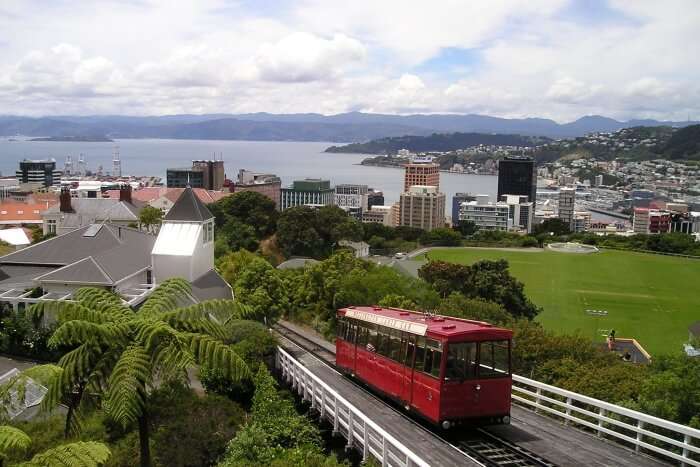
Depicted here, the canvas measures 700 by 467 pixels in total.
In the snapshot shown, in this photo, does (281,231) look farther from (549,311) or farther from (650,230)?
(650,230)

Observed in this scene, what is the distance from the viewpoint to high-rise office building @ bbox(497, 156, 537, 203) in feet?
612

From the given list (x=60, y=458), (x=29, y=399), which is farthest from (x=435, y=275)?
(x=60, y=458)

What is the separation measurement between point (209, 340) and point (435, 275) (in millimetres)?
30448

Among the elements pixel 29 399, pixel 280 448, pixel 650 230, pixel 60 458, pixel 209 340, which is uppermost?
pixel 209 340

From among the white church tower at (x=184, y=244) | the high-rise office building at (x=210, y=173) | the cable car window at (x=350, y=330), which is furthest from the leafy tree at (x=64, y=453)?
the high-rise office building at (x=210, y=173)

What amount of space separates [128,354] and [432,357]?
16.7ft

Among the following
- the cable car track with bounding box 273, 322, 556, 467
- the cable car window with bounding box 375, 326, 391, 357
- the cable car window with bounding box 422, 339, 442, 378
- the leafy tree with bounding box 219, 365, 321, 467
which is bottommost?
the leafy tree with bounding box 219, 365, 321, 467

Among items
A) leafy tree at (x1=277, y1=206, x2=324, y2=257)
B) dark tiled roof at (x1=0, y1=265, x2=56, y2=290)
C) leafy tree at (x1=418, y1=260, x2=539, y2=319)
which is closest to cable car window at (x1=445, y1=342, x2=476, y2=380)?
dark tiled roof at (x1=0, y1=265, x2=56, y2=290)

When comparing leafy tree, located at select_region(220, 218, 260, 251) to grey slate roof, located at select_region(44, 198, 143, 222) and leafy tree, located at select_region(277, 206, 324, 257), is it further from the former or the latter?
grey slate roof, located at select_region(44, 198, 143, 222)

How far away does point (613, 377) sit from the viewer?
15227 millimetres

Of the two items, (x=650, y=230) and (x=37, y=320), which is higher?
(x=37, y=320)

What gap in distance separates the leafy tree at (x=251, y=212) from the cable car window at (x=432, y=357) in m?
39.0

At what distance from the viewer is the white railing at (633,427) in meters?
10.2

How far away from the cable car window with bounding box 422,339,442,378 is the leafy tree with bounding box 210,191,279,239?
3902cm
